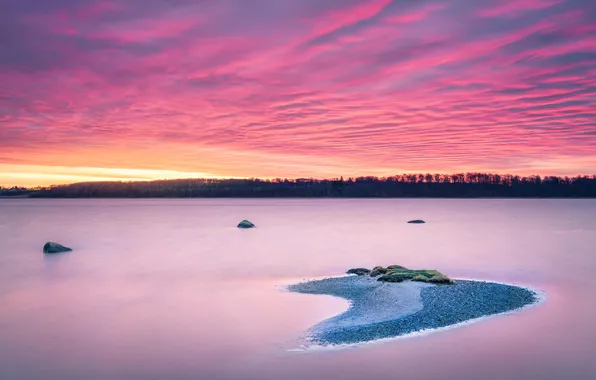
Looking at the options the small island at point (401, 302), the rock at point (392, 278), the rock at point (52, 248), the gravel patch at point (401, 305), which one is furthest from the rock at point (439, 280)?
the rock at point (52, 248)

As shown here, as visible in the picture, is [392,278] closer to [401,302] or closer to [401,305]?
[401,302]

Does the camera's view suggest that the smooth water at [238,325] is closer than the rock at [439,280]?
Yes

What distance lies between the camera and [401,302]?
59.0 feet

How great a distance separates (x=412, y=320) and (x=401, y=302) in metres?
2.37

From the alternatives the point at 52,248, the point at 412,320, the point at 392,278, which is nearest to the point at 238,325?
the point at 412,320

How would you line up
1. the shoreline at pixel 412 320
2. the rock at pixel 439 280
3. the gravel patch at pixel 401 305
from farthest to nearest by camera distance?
the rock at pixel 439 280
the gravel patch at pixel 401 305
the shoreline at pixel 412 320

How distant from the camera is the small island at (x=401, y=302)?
14828mm

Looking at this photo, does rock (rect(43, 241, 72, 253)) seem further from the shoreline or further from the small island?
the shoreline

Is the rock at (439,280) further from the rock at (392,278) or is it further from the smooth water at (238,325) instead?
the smooth water at (238,325)

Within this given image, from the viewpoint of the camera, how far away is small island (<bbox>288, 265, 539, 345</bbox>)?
1483 centimetres

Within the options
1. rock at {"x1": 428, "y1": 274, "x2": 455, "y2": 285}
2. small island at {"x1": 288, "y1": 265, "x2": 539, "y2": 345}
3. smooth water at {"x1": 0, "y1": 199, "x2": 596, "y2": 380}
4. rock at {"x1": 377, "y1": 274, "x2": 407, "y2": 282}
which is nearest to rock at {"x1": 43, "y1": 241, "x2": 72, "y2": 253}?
smooth water at {"x1": 0, "y1": 199, "x2": 596, "y2": 380}

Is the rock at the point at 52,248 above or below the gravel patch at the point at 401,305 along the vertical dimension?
below

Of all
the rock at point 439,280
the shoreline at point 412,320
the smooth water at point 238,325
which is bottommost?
the smooth water at point 238,325

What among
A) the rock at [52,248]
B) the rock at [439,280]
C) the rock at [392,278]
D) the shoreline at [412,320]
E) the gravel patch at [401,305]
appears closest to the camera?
the shoreline at [412,320]
